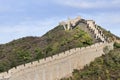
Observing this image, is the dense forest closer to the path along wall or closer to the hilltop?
the path along wall

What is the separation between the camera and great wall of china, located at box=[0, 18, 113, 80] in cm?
8404

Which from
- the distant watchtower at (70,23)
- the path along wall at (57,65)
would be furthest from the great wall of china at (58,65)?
the distant watchtower at (70,23)

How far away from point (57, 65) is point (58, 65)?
0.16 m

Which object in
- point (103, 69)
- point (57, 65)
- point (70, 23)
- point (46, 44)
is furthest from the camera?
point (70, 23)

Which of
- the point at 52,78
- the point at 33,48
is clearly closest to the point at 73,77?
the point at 52,78

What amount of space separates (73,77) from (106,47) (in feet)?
27.6

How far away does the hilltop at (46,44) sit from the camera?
100 metres

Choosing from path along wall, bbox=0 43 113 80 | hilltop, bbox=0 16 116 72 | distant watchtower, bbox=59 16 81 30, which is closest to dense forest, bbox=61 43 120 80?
path along wall, bbox=0 43 113 80

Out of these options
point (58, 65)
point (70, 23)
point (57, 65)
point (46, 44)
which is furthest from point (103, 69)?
point (70, 23)

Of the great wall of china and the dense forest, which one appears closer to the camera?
the great wall of china

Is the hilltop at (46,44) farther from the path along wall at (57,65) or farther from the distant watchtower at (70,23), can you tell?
the path along wall at (57,65)

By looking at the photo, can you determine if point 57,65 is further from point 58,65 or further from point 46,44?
point 46,44

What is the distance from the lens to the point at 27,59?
101m

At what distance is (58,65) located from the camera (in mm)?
91375
